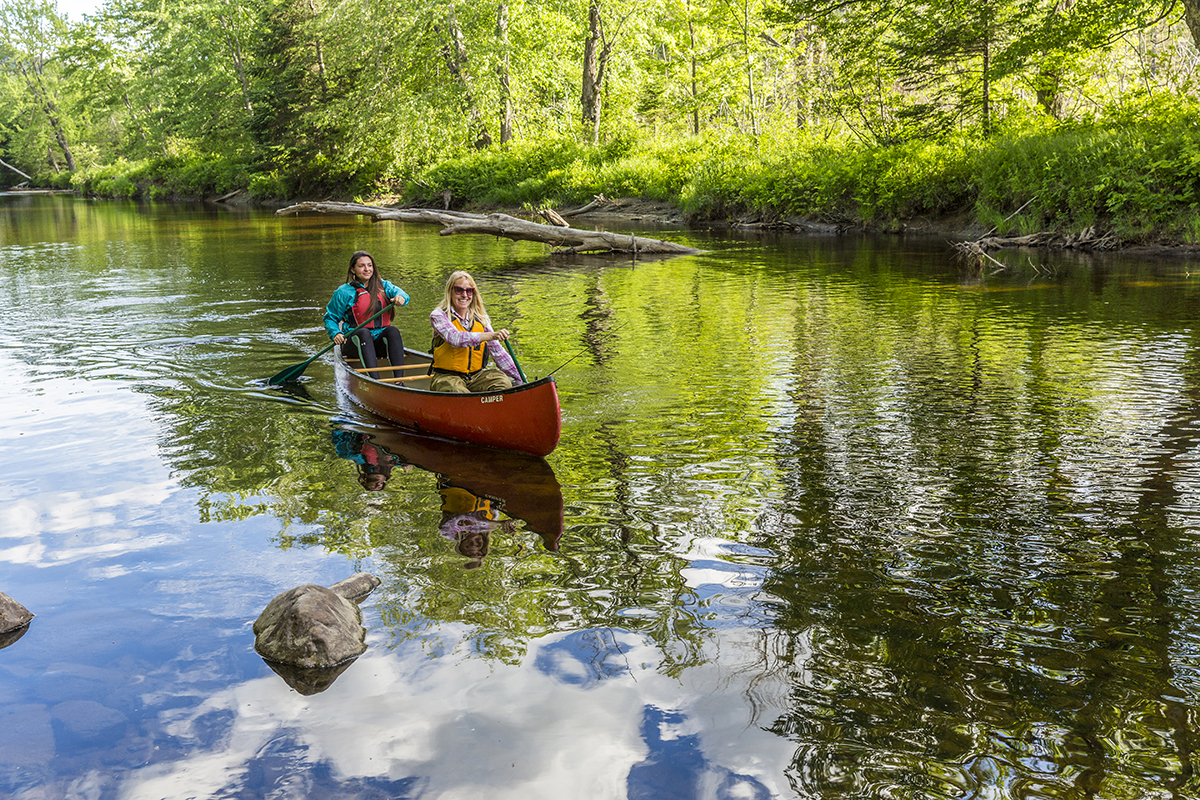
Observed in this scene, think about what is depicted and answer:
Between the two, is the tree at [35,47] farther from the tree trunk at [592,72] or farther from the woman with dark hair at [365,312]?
the woman with dark hair at [365,312]

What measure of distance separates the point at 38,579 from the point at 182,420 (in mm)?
3278

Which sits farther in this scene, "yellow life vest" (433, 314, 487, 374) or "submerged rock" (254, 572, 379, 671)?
"yellow life vest" (433, 314, 487, 374)

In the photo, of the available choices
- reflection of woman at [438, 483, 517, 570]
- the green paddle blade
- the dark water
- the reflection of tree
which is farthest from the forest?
reflection of woman at [438, 483, 517, 570]

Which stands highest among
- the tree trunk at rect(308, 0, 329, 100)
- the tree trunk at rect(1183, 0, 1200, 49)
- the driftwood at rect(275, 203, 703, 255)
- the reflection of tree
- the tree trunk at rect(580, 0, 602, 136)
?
the tree trunk at rect(308, 0, 329, 100)

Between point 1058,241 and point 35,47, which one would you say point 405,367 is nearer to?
point 1058,241

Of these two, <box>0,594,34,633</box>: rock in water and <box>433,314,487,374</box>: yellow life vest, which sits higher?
<box>433,314,487,374</box>: yellow life vest

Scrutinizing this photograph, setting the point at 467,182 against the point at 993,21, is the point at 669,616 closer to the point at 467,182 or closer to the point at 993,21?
the point at 993,21

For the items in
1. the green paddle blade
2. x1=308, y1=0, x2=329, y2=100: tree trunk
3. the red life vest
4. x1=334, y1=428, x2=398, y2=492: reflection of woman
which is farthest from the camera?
x1=308, y1=0, x2=329, y2=100: tree trunk

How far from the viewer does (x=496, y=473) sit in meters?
6.59

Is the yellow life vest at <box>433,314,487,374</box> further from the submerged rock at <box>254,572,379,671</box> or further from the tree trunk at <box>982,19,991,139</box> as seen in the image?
the tree trunk at <box>982,19,991,139</box>

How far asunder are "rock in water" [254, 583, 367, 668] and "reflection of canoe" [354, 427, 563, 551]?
4.28ft

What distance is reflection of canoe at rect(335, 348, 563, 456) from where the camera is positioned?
20.9 ft

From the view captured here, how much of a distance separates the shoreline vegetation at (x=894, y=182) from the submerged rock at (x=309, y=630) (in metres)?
15.7

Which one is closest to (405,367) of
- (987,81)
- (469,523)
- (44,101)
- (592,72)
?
(469,523)
